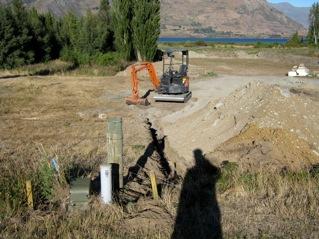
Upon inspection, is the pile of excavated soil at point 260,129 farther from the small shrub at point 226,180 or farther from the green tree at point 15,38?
the green tree at point 15,38

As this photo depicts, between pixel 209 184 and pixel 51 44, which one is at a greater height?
pixel 209 184

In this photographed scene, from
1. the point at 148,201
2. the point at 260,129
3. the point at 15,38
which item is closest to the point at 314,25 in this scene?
the point at 15,38

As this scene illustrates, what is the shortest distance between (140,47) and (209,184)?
105 feet

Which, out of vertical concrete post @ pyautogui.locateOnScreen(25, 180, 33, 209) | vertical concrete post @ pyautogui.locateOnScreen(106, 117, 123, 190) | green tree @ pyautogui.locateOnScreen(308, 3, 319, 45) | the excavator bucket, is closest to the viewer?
vertical concrete post @ pyautogui.locateOnScreen(25, 180, 33, 209)

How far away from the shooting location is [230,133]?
42.7 ft

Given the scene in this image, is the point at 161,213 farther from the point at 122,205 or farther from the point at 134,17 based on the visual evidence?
the point at 134,17

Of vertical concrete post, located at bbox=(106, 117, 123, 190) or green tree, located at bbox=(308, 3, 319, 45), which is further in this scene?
green tree, located at bbox=(308, 3, 319, 45)

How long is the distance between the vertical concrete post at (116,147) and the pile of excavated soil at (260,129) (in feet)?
12.8

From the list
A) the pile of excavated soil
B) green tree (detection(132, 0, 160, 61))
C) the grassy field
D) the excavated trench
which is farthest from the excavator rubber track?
green tree (detection(132, 0, 160, 61))

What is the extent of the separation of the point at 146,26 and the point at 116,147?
3147cm

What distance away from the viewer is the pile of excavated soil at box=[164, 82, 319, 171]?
11438 mm

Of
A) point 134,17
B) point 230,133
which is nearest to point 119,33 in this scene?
point 134,17

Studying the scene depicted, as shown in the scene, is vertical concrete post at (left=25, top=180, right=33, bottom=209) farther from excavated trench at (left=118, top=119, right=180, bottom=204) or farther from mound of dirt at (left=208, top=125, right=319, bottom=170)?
mound of dirt at (left=208, top=125, right=319, bottom=170)

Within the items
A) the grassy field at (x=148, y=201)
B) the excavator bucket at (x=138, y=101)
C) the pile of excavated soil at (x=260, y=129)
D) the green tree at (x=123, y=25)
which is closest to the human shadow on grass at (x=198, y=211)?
the grassy field at (x=148, y=201)
